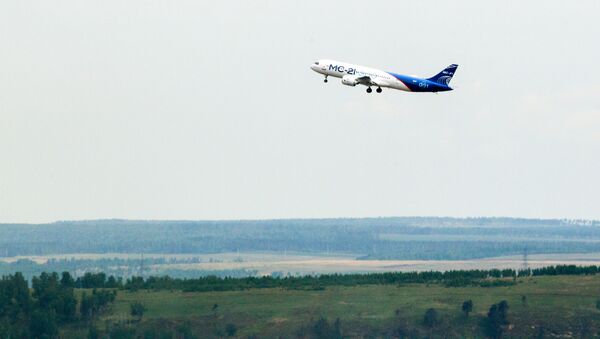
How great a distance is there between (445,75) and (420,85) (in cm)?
371

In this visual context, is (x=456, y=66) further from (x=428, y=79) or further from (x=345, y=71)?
(x=345, y=71)

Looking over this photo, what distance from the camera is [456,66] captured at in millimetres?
186625

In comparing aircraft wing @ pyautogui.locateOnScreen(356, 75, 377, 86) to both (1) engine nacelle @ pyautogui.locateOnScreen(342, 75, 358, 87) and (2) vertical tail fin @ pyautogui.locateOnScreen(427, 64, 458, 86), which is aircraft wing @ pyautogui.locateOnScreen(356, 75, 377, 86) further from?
(2) vertical tail fin @ pyautogui.locateOnScreen(427, 64, 458, 86)

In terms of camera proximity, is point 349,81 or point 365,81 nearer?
point 349,81

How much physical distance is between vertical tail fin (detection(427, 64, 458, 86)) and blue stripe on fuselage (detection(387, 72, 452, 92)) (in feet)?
2.68

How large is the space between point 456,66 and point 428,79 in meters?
4.20

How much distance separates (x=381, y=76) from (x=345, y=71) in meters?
9.46

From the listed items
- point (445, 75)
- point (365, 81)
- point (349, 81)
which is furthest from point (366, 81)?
point (445, 75)

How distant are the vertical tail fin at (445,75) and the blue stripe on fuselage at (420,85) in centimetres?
82

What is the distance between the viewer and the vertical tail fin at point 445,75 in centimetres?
18625

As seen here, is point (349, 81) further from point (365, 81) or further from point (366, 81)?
point (366, 81)

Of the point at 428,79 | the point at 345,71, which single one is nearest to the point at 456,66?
the point at 428,79

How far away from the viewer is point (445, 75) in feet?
613

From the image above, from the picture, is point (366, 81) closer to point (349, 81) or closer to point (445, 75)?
point (349, 81)
